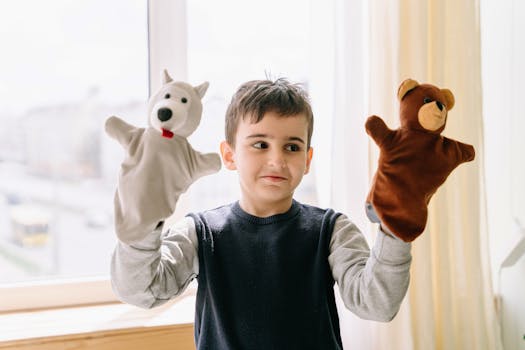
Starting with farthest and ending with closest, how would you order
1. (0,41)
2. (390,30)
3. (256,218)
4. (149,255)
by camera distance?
(0,41) < (390,30) < (256,218) < (149,255)

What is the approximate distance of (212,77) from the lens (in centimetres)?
158

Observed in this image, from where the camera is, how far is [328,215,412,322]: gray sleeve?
87 centimetres

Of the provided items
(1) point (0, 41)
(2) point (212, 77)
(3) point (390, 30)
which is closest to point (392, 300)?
(3) point (390, 30)

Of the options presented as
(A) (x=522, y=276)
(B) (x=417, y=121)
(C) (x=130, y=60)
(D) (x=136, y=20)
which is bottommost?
(A) (x=522, y=276)

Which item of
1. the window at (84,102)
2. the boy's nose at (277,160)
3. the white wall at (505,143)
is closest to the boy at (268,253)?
the boy's nose at (277,160)

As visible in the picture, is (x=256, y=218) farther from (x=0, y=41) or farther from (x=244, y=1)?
(x=0, y=41)

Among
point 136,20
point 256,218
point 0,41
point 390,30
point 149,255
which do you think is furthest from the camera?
point 136,20

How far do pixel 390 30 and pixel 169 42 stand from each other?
640mm

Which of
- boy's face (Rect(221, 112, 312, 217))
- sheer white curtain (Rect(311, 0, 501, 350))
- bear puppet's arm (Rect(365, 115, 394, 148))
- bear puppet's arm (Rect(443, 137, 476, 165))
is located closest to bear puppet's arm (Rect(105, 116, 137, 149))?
boy's face (Rect(221, 112, 312, 217))

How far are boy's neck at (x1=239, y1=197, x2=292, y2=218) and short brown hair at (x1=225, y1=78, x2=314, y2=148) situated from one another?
137mm

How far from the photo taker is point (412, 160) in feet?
2.80

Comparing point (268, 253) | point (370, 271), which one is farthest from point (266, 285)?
point (370, 271)

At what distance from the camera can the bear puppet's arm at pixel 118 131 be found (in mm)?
835

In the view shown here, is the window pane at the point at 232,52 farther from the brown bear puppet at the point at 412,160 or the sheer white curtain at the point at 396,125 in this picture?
the brown bear puppet at the point at 412,160
